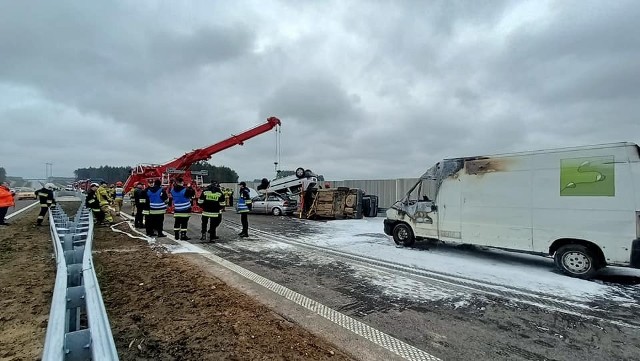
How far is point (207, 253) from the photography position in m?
8.24

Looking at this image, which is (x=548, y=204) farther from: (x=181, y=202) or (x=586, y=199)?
(x=181, y=202)

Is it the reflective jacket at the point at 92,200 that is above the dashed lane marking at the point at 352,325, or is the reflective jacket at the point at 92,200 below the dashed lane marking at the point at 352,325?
above

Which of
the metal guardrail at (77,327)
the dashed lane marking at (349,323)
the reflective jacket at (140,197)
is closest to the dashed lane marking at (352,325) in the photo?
the dashed lane marking at (349,323)

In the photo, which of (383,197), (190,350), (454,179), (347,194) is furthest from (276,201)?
(190,350)

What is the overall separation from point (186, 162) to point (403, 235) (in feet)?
45.8

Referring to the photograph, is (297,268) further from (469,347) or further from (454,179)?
(454,179)

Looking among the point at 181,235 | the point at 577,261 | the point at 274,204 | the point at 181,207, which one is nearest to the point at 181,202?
the point at 181,207

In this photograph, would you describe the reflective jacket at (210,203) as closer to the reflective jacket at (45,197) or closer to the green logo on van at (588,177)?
the reflective jacket at (45,197)

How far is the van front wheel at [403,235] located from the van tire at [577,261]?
11.1 feet

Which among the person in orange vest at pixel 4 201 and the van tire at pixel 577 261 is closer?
the van tire at pixel 577 261

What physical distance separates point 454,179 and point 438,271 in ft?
8.65

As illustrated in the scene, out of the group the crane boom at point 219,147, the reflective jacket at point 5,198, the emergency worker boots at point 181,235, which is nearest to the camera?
the emergency worker boots at point 181,235

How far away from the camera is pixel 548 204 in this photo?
22.7 ft

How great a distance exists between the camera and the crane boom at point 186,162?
18.1 metres
